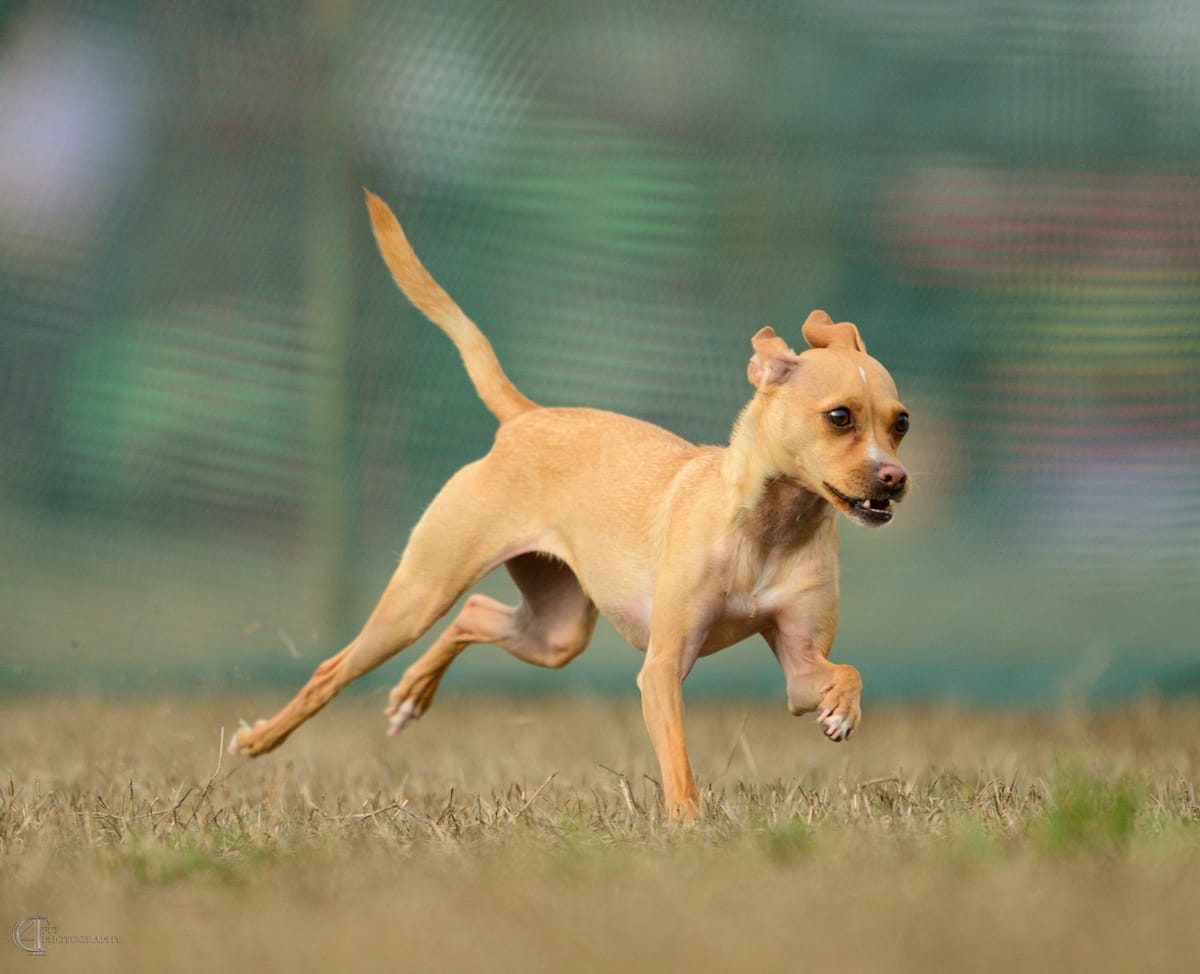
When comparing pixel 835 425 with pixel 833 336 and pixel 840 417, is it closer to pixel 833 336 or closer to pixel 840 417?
pixel 840 417

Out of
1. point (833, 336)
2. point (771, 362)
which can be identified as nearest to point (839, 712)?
point (771, 362)

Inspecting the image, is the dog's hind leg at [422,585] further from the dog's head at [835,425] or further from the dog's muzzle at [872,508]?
the dog's muzzle at [872,508]

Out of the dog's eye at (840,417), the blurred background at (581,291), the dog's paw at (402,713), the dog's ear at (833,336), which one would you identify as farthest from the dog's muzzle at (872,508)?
the blurred background at (581,291)

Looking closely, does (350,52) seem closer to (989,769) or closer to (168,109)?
(168,109)

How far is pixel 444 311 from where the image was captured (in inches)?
180

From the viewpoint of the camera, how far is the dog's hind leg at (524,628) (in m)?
4.56

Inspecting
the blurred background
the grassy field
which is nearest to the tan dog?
the grassy field

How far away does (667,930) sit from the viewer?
89.2 inches

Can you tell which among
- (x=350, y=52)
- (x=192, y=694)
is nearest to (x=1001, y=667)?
(x=192, y=694)

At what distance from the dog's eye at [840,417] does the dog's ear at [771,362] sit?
0.67ft

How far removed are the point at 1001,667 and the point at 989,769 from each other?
6.28 ft

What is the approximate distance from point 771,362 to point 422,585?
1127 mm

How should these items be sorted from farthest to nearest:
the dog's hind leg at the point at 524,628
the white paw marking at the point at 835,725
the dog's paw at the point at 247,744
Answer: the dog's hind leg at the point at 524,628
the dog's paw at the point at 247,744
the white paw marking at the point at 835,725

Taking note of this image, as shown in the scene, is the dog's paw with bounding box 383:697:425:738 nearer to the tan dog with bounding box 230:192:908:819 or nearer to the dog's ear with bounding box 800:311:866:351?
the tan dog with bounding box 230:192:908:819
